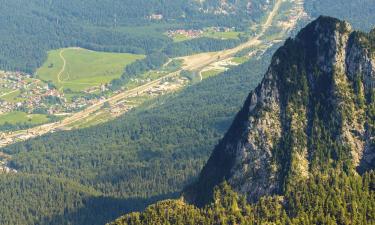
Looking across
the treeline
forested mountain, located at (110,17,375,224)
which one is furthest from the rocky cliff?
the treeline

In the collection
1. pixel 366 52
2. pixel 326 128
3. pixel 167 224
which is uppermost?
pixel 366 52

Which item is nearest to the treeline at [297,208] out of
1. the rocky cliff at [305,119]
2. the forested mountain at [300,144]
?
the forested mountain at [300,144]

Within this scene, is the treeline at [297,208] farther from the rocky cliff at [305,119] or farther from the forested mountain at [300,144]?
the rocky cliff at [305,119]

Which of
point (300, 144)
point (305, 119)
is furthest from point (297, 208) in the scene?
point (305, 119)

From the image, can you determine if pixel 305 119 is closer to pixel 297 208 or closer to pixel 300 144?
pixel 300 144

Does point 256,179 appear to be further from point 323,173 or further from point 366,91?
point 366,91

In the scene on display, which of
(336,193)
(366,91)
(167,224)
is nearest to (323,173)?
(336,193)

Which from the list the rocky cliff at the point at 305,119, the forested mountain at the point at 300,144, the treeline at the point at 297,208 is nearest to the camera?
the treeline at the point at 297,208
